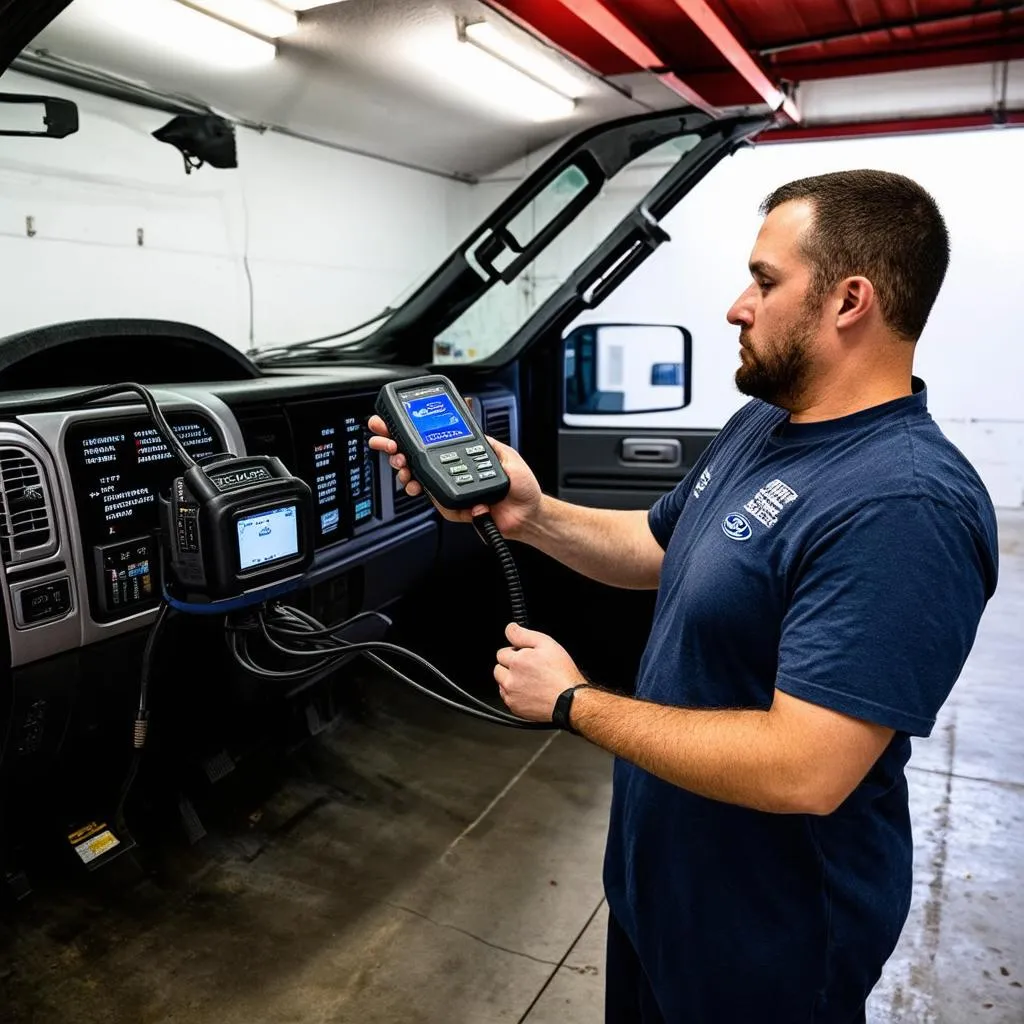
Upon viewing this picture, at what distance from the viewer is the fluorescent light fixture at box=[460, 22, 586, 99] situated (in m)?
2.88

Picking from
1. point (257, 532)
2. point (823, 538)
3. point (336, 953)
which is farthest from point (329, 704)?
point (823, 538)

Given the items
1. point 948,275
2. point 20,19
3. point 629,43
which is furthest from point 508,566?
point 948,275

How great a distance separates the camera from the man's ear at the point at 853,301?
43.6 inches

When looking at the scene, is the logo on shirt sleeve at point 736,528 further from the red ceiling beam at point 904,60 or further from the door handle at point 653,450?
the red ceiling beam at point 904,60

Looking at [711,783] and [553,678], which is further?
[553,678]

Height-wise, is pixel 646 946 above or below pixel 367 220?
below

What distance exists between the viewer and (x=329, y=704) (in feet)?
11.3

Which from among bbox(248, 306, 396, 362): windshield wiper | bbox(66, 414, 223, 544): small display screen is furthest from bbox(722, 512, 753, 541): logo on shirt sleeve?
bbox(248, 306, 396, 362): windshield wiper

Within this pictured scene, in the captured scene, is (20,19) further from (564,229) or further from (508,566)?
(564,229)

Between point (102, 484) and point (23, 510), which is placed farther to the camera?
point (102, 484)

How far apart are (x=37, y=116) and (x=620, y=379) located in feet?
7.38

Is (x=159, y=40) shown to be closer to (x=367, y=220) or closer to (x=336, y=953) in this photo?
(x=367, y=220)

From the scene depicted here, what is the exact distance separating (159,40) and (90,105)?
46cm

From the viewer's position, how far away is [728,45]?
3.04m
